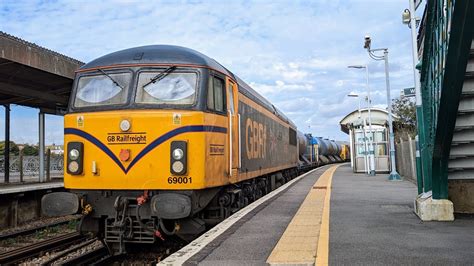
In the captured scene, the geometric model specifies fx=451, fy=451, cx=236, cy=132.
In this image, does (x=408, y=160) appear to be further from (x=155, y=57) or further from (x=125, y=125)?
(x=125, y=125)

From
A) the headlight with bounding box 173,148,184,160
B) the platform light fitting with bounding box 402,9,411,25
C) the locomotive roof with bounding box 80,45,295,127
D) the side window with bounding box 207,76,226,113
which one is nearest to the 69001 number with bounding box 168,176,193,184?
the headlight with bounding box 173,148,184,160

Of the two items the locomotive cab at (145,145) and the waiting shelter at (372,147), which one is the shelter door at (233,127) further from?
the waiting shelter at (372,147)

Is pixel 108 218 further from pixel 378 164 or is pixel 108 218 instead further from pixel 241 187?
pixel 378 164

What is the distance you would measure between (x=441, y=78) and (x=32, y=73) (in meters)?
10.7

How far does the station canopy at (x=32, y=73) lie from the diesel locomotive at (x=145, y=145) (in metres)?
4.31

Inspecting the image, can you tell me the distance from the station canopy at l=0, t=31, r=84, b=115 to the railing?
9.15 meters

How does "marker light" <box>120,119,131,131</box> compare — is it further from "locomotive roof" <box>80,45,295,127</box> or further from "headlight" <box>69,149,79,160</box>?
"locomotive roof" <box>80,45,295,127</box>

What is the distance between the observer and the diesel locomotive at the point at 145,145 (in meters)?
6.80

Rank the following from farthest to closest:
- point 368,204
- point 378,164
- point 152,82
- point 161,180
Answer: point 378,164
point 368,204
point 152,82
point 161,180

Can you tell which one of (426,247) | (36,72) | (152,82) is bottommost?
(426,247)

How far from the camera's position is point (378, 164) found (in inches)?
986

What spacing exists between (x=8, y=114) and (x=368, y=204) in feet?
41.8

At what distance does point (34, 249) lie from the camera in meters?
8.80

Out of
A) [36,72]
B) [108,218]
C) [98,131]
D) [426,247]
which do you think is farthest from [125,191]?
[36,72]
